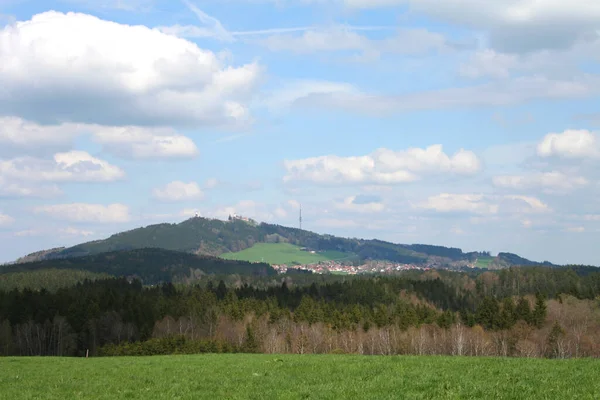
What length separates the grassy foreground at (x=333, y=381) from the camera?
21172mm

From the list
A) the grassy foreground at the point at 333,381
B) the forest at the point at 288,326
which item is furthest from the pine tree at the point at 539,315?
the grassy foreground at the point at 333,381

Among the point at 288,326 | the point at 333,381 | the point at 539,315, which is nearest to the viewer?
the point at 333,381

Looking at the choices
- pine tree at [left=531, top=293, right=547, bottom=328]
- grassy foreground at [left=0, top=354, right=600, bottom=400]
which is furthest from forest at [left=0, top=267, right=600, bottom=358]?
grassy foreground at [left=0, top=354, right=600, bottom=400]

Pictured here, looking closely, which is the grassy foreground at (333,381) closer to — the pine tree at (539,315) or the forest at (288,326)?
the forest at (288,326)

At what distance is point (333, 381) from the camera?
2583 cm

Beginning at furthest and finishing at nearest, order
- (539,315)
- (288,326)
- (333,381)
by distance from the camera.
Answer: (288,326) → (539,315) → (333,381)

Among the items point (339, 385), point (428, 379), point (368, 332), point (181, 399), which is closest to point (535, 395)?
point (428, 379)

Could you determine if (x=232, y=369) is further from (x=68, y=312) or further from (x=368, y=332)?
(x=68, y=312)

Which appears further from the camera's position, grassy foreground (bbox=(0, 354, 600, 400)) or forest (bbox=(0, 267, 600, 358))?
forest (bbox=(0, 267, 600, 358))

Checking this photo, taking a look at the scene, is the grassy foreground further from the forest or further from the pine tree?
the pine tree

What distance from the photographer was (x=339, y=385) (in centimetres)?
2427

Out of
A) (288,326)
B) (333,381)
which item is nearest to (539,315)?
(288,326)

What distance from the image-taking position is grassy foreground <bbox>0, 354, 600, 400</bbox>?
21172 millimetres

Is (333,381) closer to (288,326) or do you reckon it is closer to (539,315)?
(539,315)
